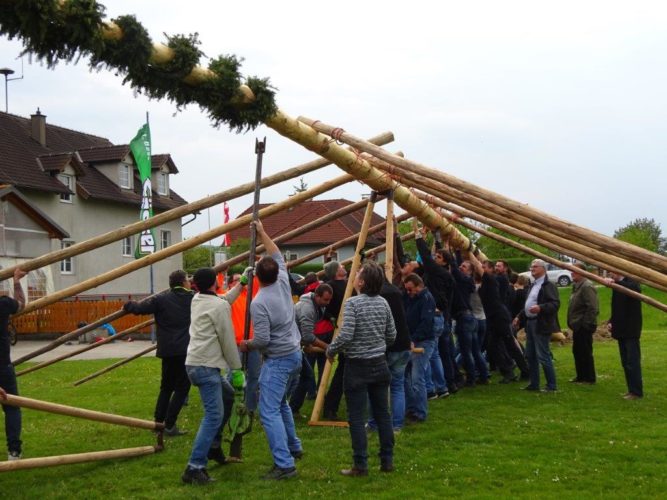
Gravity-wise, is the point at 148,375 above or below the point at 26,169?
below

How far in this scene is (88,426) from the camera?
30.7ft

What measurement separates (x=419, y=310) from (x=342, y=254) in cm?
3651

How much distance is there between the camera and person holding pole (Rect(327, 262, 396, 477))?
677 cm

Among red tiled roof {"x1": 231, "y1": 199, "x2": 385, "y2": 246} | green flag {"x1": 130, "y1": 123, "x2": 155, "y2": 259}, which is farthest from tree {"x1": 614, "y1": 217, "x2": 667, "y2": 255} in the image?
green flag {"x1": 130, "y1": 123, "x2": 155, "y2": 259}

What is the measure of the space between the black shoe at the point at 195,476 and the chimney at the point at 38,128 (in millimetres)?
30860

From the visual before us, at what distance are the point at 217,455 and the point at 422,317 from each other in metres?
3.09

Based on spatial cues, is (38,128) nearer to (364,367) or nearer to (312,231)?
(312,231)

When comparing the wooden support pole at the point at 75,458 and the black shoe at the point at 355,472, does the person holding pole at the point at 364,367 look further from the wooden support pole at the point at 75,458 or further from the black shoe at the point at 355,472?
the wooden support pole at the point at 75,458

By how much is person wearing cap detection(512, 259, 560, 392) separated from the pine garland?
6291mm

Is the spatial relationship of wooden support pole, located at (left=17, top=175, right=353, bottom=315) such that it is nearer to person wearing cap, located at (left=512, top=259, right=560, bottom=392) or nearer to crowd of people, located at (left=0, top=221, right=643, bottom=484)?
crowd of people, located at (left=0, top=221, right=643, bottom=484)

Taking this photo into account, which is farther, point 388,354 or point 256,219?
point 388,354

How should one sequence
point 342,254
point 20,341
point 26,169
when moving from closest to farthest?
point 20,341 < point 26,169 < point 342,254

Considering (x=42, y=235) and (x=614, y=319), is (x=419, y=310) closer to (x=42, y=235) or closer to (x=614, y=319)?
(x=614, y=319)

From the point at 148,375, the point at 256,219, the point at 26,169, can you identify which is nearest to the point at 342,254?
the point at 26,169
